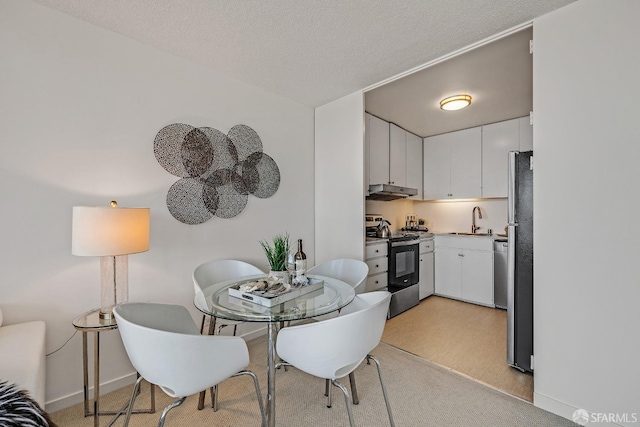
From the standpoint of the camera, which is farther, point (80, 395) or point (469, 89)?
point (469, 89)

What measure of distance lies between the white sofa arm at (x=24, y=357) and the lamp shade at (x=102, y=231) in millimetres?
454

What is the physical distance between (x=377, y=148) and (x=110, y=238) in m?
3.07

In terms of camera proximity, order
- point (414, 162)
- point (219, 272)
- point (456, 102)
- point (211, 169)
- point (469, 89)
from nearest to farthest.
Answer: point (219, 272) < point (211, 169) < point (469, 89) < point (456, 102) < point (414, 162)

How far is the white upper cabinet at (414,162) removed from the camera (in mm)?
4414

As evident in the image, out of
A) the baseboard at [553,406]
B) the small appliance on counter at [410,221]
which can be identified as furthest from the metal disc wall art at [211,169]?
the small appliance on counter at [410,221]

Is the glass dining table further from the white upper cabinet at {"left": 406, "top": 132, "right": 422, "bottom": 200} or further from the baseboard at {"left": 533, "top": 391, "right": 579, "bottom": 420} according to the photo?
the white upper cabinet at {"left": 406, "top": 132, "right": 422, "bottom": 200}

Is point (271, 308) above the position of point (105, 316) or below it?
above

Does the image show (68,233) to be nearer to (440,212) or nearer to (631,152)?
(631,152)

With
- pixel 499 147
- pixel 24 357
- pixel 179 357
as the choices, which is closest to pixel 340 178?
pixel 179 357

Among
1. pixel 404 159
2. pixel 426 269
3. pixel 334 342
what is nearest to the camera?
pixel 334 342

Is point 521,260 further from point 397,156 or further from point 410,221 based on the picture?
point 410,221

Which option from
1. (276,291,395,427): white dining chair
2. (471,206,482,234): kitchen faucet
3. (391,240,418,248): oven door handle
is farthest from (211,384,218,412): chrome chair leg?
(471,206,482,234): kitchen faucet

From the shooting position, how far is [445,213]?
190 inches

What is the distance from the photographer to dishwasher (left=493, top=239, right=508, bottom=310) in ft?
12.1
